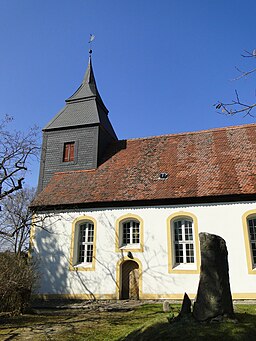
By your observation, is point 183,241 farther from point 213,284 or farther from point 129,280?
point 213,284

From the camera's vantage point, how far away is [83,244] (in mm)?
15977

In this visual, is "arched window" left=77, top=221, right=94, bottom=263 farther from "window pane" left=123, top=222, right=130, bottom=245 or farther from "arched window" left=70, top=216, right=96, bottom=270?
"window pane" left=123, top=222, right=130, bottom=245

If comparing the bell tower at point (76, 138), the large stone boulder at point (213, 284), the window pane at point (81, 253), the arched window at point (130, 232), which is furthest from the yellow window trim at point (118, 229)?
the large stone boulder at point (213, 284)

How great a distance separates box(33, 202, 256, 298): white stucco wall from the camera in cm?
1359

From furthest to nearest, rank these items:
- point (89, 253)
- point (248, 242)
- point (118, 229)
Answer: point (89, 253) < point (118, 229) < point (248, 242)

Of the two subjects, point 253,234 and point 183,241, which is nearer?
point 253,234

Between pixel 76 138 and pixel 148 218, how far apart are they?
26.6 feet

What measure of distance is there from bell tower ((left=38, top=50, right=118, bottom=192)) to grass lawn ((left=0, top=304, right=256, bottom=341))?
9.56 meters

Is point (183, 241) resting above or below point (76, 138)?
below

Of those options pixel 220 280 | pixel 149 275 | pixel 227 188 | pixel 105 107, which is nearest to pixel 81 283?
pixel 149 275

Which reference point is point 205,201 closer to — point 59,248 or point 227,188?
point 227,188

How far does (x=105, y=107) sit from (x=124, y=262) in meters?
12.7

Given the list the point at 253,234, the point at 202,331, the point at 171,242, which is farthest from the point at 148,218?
the point at 202,331

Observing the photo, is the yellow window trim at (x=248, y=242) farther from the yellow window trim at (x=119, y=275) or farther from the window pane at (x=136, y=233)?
the window pane at (x=136, y=233)
